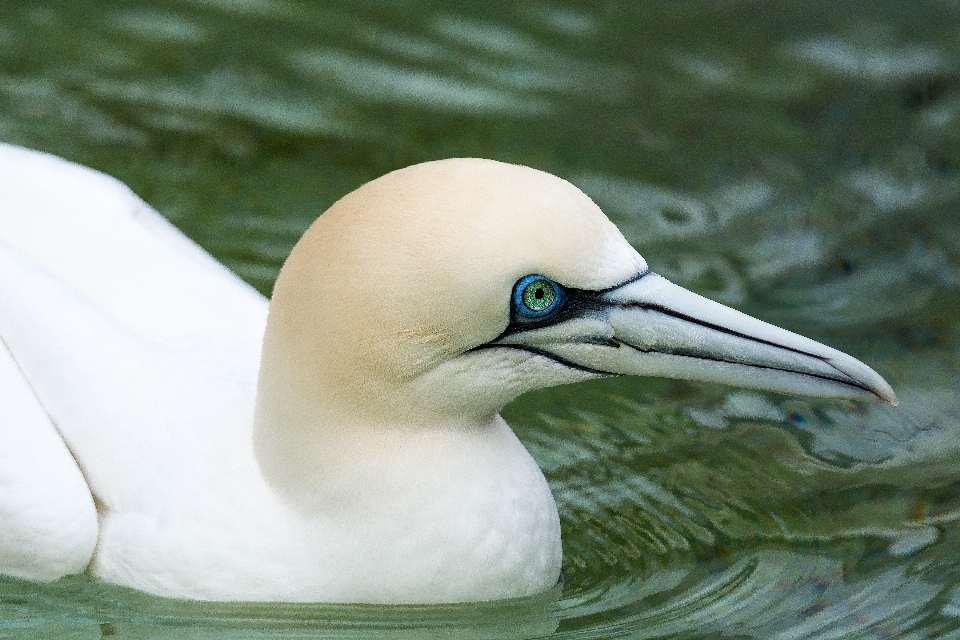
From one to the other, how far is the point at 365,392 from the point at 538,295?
24.5 inches

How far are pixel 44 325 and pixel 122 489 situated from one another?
666 millimetres

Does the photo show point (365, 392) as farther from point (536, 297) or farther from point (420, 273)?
point (536, 297)

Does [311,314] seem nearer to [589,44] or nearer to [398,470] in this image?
[398,470]

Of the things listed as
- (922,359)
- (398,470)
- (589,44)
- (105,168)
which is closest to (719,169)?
(589,44)

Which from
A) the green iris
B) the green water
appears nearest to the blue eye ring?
the green iris

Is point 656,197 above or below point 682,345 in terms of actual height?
above

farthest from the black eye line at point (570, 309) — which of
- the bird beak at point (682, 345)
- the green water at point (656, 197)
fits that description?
the green water at point (656, 197)

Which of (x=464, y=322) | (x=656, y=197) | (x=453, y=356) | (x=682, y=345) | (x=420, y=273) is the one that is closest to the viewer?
(x=420, y=273)

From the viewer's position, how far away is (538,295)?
5535 millimetres

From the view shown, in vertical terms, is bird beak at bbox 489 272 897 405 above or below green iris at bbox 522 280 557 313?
below

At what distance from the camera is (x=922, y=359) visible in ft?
27.8

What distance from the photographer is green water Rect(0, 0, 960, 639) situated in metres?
6.53

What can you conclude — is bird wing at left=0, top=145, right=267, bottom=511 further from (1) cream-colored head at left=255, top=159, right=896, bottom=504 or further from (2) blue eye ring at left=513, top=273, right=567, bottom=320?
(2) blue eye ring at left=513, top=273, right=567, bottom=320

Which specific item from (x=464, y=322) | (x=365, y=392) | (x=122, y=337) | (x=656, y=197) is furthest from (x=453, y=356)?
(x=656, y=197)
